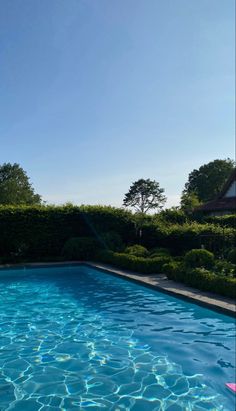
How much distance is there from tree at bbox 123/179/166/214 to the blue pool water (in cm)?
6902

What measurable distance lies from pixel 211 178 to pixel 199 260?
1890 inches

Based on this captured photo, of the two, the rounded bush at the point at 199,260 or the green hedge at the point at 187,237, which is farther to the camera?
the green hedge at the point at 187,237

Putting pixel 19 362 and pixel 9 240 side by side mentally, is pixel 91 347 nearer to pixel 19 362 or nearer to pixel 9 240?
pixel 19 362

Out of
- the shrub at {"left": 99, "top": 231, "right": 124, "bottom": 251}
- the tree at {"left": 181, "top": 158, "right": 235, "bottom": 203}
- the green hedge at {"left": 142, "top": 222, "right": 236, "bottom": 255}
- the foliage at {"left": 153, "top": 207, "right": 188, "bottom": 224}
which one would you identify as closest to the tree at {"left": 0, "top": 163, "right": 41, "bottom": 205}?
the tree at {"left": 181, "top": 158, "right": 235, "bottom": 203}

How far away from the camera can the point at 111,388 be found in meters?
5.20

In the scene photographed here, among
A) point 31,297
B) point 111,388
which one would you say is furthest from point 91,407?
point 31,297

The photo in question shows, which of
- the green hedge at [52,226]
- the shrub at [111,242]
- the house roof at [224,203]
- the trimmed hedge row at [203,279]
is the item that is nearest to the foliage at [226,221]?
the green hedge at [52,226]

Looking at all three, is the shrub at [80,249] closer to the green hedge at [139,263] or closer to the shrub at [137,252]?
the shrub at [137,252]

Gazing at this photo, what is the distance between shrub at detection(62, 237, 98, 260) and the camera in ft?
64.7

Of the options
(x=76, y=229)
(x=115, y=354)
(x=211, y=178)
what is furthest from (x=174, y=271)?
(x=211, y=178)

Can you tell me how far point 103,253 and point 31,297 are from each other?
22.6 ft

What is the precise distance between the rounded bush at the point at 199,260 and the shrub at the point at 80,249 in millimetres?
8429

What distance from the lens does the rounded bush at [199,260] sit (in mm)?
12070

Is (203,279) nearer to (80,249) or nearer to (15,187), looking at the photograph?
(80,249)
